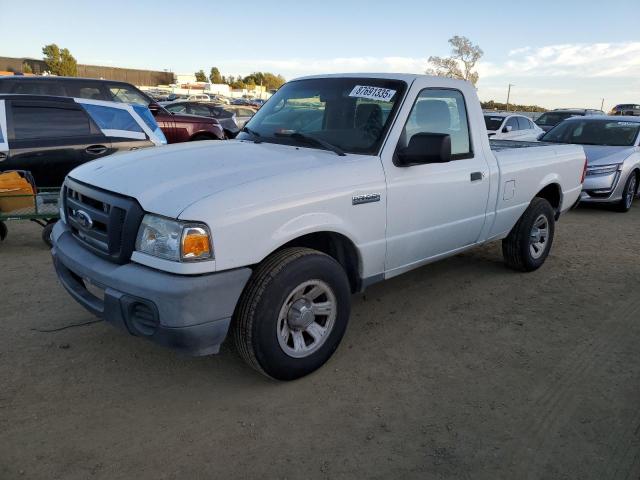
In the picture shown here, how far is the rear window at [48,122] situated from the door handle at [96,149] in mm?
223

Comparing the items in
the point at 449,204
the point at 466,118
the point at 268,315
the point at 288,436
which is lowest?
the point at 288,436

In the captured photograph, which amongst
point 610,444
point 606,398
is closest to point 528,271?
point 606,398

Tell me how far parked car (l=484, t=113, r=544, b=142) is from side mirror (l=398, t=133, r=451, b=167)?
1082cm

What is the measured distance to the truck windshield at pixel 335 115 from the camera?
3598 millimetres

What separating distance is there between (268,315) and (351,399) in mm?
735

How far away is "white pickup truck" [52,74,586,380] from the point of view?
103 inches

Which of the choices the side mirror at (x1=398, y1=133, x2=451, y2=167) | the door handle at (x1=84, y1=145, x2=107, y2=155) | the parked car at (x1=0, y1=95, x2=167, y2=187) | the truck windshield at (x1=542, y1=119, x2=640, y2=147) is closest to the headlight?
the truck windshield at (x1=542, y1=119, x2=640, y2=147)

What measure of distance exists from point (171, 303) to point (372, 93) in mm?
2177

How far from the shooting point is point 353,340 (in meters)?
3.79

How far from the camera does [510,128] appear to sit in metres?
14.1

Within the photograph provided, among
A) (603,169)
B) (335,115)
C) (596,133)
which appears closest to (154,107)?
(335,115)

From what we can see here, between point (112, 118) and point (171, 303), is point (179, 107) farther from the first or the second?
A: point (171, 303)

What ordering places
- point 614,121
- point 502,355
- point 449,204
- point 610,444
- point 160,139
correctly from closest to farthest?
point 610,444 → point 502,355 → point 449,204 → point 160,139 → point 614,121

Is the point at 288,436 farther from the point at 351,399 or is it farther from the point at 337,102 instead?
the point at 337,102
